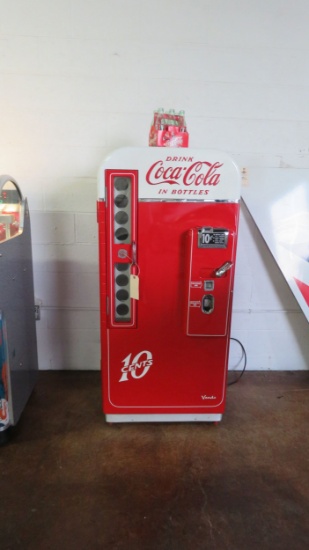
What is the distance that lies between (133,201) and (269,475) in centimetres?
164

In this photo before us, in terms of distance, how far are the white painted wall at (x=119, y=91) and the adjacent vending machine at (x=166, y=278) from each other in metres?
0.76

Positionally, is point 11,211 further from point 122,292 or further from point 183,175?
point 183,175

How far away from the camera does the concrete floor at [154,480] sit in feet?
4.50

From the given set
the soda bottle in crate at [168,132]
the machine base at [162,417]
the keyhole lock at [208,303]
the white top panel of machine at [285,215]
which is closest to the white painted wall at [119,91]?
the white top panel of machine at [285,215]

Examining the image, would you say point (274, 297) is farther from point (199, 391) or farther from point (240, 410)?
point (199, 391)

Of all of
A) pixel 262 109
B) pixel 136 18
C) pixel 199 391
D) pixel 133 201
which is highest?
pixel 136 18

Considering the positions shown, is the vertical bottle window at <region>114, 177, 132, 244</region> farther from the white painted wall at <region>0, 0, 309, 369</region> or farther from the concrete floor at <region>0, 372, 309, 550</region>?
the concrete floor at <region>0, 372, 309, 550</region>

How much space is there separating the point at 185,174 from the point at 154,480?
5.29 ft

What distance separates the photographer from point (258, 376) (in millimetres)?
2684

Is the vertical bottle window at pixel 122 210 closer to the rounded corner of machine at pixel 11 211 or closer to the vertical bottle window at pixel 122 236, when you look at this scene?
the vertical bottle window at pixel 122 236

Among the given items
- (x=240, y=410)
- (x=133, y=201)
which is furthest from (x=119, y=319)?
(x=240, y=410)

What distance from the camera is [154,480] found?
64.9 inches

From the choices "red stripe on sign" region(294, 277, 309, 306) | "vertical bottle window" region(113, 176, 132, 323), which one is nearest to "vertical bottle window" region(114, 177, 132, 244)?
"vertical bottle window" region(113, 176, 132, 323)

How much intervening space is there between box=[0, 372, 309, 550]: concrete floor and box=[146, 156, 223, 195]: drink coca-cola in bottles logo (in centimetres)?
149
